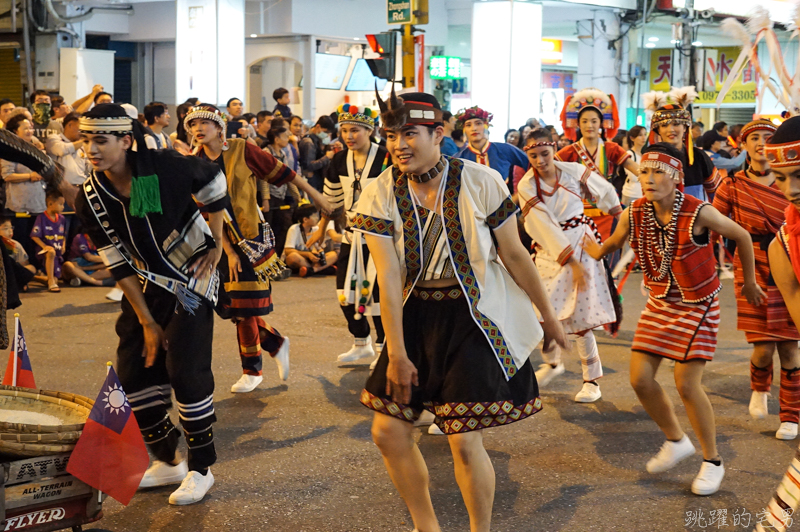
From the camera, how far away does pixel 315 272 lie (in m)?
11.6

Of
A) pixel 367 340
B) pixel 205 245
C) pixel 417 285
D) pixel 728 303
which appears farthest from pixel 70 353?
pixel 728 303

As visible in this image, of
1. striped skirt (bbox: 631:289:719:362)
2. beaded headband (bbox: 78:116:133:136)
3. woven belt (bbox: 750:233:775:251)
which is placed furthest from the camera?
woven belt (bbox: 750:233:775:251)

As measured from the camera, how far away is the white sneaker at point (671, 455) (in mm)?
4438

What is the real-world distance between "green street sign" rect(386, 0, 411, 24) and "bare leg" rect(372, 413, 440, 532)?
8.29 meters

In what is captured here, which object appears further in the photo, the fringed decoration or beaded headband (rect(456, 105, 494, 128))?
beaded headband (rect(456, 105, 494, 128))

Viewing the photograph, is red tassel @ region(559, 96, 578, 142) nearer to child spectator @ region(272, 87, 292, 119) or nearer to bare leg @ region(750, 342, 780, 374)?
bare leg @ region(750, 342, 780, 374)

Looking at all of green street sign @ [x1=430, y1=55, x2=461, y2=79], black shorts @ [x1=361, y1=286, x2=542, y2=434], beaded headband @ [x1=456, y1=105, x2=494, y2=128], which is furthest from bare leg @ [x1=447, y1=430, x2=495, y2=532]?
green street sign @ [x1=430, y1=55, x2=461, y2=79]

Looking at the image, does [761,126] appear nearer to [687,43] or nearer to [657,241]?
[657,241]

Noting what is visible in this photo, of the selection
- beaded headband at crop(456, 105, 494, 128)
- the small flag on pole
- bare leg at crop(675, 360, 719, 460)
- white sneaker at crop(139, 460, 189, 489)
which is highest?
beaded headband at crop(456, 105, 494, 128)

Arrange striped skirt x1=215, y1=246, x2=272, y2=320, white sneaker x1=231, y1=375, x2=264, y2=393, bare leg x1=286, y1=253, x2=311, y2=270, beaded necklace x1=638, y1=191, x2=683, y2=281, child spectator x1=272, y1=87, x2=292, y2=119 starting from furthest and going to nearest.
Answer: child spectator x1=272, y1=87, x2=292, y2=119, bare leg x1=286, y1=253, x2=311, y2=270, white sneaker x1=231, y1=375, x2=264, y2=393, striped skirt x1=215, y1=246, x2=272, y2=320, beaded necklace x1=638, y1=191, x2=683, y2=281

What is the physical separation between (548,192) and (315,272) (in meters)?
6.11

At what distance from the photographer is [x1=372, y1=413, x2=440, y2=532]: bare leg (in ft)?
10.8

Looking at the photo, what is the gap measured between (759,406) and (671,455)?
4.52 feet

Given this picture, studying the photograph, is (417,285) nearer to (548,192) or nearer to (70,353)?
(548,192)
